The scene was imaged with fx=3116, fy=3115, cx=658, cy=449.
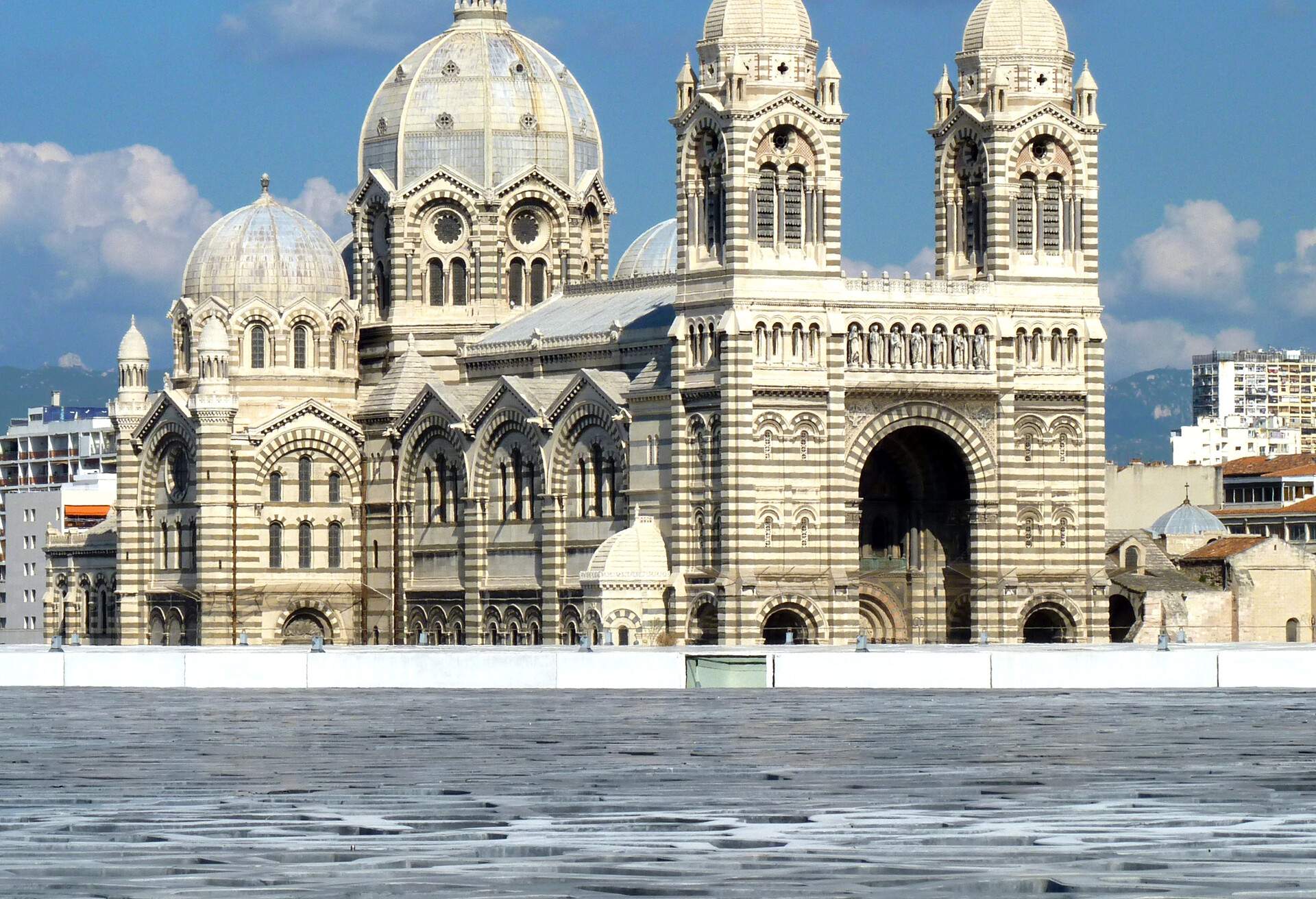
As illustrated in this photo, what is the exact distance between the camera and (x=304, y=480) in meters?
96.8

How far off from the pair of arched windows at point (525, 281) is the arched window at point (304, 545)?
10549 mm

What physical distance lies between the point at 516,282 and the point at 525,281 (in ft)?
1.16

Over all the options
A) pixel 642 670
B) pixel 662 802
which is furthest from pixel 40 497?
pixel 662 802

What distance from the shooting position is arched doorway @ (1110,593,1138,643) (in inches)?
3654

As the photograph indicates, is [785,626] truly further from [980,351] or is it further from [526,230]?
[526,230]

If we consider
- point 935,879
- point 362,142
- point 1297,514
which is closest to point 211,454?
point 362,142

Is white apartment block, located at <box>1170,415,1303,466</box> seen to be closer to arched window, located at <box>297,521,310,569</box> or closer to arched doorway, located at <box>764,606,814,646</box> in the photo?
arched window, located at <box>297,521,310,569</box>

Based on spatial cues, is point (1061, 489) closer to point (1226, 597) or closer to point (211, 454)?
point (1226, 597)

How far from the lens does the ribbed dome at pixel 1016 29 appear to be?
86688 mm

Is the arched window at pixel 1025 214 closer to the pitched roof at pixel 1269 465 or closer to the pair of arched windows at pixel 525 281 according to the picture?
the pair of arched windows at pixel 525 281

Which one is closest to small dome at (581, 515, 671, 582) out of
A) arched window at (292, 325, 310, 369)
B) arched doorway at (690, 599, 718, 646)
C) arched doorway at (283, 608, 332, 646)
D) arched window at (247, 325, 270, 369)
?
arched doorway at (690, 599, 718, 646)

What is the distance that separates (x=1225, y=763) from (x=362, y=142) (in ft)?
231

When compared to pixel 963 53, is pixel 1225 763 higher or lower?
lower

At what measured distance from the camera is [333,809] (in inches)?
1197
